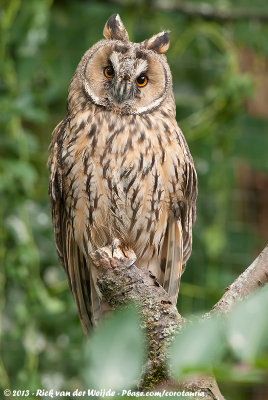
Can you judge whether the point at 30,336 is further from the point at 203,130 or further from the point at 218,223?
the point at 203,130

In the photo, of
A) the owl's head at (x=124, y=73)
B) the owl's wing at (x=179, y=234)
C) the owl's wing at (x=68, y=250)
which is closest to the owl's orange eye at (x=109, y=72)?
the owl's head at (x=124, y=73)

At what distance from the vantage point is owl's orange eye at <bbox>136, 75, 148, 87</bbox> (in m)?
2.07

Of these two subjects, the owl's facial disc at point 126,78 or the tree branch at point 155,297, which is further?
the owl's facial disc at point 126,78

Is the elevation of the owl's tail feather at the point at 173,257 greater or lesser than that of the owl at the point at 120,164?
lesser

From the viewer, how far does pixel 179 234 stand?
2.22m

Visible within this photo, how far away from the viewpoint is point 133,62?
78.2 inches

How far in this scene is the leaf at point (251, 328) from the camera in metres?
0.45

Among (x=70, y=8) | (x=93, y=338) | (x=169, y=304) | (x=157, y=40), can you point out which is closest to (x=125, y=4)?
(x=70, y=8)

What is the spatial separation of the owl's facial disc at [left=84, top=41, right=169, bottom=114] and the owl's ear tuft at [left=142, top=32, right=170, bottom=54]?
3 centimetres

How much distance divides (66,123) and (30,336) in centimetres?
82

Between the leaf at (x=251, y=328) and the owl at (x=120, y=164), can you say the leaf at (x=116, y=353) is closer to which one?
the leaf at (x=251, y=328)

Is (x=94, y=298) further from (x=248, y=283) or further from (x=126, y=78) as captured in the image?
(x=248, y=283)

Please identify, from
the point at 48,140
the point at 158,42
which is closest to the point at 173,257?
the point at 158,42

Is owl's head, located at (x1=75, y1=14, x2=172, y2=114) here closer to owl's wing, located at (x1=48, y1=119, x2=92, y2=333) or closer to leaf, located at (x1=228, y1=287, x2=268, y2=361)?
owl's wing, located at (x1=48, y1=119, x2=92, y2=333)
